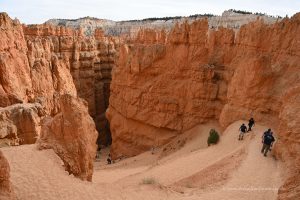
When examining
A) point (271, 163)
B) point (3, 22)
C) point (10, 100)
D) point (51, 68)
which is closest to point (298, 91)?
point (271, 163)

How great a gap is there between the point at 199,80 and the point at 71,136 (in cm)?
1325

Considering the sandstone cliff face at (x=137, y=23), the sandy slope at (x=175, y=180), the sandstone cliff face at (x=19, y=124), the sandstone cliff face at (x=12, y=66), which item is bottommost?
the sandy slope at (x=175, y=180)

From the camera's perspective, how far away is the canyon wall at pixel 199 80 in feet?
57.5

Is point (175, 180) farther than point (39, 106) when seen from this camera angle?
No

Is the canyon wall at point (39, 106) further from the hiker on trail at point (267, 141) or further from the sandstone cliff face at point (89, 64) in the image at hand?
the hiker on trail at point (267, 141)

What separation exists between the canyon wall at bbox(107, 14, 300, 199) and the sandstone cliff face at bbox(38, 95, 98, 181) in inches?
376

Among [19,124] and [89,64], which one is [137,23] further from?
[19,124]

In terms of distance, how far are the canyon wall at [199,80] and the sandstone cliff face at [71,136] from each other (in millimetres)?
9556

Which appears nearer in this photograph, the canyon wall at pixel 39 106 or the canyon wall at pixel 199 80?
the canyon wall at pixel 39 106

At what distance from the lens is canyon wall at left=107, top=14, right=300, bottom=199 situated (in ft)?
57.5

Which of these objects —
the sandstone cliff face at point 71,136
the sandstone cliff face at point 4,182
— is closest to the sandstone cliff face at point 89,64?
the sandstone cliff face at point 71,136

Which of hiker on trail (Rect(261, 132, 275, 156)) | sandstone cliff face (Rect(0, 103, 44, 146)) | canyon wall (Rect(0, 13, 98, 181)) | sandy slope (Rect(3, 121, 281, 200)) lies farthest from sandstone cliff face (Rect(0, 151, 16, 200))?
hiker on trail (Rect(261, 132, 275, 156))

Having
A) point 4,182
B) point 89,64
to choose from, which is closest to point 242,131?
point 4,182

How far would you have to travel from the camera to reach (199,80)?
23.1m
